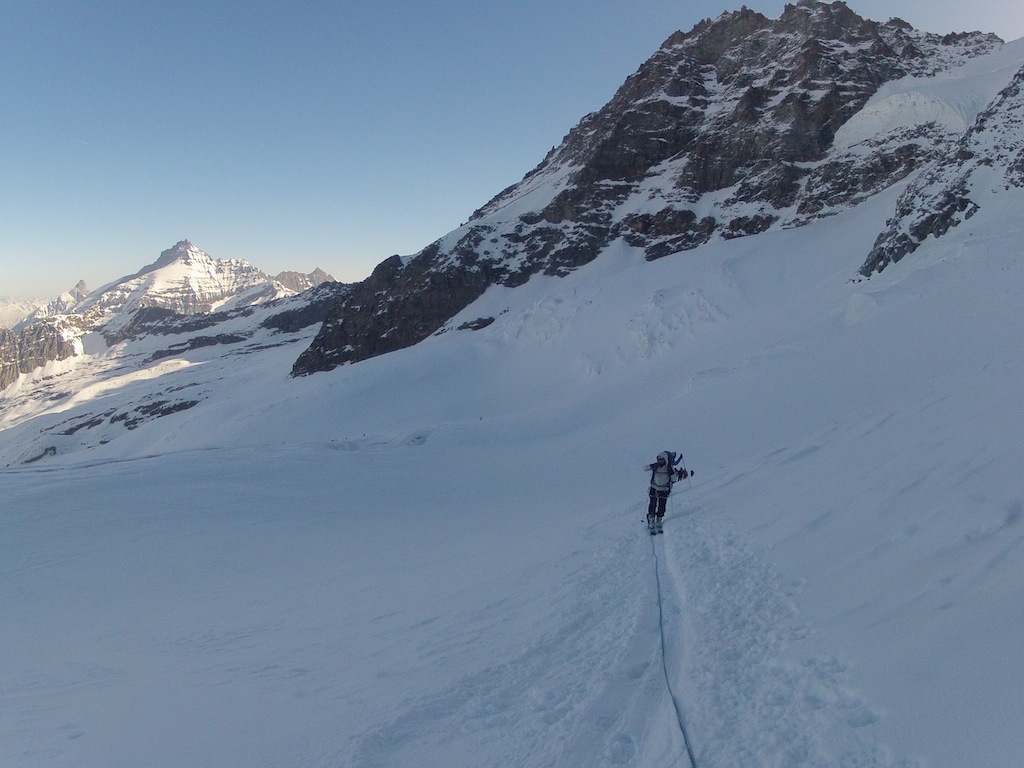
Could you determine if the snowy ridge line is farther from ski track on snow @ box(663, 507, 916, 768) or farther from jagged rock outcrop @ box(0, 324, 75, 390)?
jagged rock outcrop @ box(0, 324, 75, 390)

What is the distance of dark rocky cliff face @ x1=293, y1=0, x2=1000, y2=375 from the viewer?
5209 cm

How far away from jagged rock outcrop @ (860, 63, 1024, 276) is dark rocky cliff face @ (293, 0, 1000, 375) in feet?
64.4

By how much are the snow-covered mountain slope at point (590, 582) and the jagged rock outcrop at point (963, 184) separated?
237 cm

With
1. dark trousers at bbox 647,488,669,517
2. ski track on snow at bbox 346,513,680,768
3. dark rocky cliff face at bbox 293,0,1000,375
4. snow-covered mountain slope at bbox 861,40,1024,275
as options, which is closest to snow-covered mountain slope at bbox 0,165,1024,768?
ski track on snow at bbox 346,513,680,768

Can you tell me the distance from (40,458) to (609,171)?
76293mm

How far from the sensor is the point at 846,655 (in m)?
4.47

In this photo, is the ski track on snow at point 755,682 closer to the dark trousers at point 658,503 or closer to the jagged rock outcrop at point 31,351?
the dark trousers at point 658,503

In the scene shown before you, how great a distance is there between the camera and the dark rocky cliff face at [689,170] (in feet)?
171

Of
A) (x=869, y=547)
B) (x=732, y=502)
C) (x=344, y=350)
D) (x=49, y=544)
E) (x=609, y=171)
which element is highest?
(x=609, y=171)

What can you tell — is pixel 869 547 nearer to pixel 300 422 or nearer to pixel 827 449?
pixel 827 449

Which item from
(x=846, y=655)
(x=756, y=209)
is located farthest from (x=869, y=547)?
(x=756, y=209)

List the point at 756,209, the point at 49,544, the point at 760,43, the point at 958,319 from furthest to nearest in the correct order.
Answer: the point at 760,43
the point at 756,209
the point at 958,319
the point at 49,544

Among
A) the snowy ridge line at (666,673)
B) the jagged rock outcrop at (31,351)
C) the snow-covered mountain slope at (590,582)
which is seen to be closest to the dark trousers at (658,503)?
the snow-covered mountain slope at (590,582)

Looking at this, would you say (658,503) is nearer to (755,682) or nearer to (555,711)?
(755,682)
